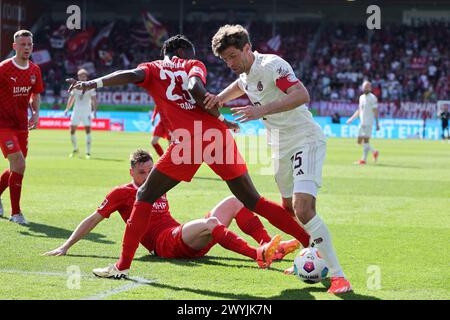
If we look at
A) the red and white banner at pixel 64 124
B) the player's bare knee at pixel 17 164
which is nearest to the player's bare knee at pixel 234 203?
the player's bare knee at pixel 17 164

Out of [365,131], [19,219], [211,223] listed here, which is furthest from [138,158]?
[365,131]

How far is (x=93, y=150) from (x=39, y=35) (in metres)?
33.8

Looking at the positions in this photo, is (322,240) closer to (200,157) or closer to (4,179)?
(200,157)

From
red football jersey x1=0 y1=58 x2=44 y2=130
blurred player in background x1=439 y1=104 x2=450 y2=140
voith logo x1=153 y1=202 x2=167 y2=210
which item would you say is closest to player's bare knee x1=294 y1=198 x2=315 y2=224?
voith logo x1=153 y1=202 x2=167 y2=210

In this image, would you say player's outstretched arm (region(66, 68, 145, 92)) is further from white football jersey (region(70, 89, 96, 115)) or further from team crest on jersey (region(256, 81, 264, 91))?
white football jersey (region(70, 89, 96, 115))

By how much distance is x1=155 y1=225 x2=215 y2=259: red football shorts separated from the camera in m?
7.70

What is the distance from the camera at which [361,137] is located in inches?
932

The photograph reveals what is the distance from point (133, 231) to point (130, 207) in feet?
3.65

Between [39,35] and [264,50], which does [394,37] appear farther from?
[39,35]

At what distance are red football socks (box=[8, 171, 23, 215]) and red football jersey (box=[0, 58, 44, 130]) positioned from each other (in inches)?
27.2

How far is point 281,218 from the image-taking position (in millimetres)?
7387

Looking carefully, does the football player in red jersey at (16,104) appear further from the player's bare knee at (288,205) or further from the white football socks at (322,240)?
the white football socks at (322,240)

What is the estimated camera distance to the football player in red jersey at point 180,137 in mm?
6852
